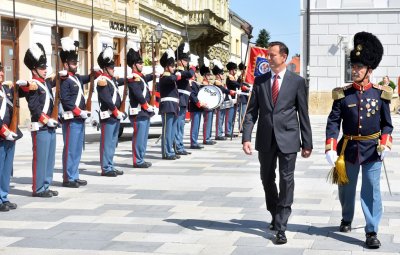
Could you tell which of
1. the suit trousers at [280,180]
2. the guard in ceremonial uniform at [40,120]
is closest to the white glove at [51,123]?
the guard in ceremonial uniform at [40,120]

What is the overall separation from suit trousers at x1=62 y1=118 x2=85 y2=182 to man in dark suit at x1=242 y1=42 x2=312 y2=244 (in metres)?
4.06

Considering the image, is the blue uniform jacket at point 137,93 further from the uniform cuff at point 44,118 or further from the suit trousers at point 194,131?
the suit trousers at point 194,131

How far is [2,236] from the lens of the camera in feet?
24.9

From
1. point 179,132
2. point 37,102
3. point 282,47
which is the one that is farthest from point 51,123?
point 179,132

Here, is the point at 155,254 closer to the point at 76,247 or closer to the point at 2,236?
the point at 76,247

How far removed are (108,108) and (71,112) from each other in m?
1.10

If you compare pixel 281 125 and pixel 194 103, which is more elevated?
pixel 194 103

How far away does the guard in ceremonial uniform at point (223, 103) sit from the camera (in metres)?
19.0

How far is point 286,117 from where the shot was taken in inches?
290

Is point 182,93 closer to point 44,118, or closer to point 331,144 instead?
point 44,118

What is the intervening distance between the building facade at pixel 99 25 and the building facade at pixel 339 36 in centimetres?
583

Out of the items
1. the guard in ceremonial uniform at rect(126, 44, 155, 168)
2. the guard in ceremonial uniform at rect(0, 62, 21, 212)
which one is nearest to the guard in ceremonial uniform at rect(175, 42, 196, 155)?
the guard in ceremonial uniform at rect(126, 44, 155, 168)

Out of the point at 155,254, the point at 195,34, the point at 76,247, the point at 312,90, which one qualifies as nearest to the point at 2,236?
the point at 76,247

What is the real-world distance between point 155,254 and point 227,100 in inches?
518
